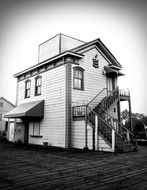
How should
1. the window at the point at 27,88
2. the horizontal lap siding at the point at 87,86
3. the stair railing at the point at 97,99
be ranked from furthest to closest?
1. the window at the point at 27,88
2. the stair railing at the point at 97,99
3. the horizontal lap siding at the point at 87,86

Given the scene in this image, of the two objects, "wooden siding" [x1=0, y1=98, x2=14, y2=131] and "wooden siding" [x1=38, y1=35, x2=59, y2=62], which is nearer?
"wooden siding" [x1=38, y1=35, x2=59, y2=62]

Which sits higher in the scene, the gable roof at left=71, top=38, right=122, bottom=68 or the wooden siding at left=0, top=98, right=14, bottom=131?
the gable roof at left=71, top=38, right=122, bottom=68

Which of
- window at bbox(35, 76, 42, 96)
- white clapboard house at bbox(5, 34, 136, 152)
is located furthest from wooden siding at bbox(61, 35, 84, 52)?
window at bbox(35, 76, 42, 96)

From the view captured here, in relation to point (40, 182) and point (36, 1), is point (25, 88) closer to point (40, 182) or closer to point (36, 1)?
point (40, 182)

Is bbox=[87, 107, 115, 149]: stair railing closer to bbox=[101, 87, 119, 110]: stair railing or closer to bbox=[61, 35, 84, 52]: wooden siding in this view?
bbox=[101, 87, 119, 110]: stair railing

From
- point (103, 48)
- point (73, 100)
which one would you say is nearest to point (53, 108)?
point (73, 100)

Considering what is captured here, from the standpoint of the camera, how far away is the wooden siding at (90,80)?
44.4ft

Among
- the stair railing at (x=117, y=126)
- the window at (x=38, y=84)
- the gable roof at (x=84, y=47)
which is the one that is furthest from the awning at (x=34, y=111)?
the stair railing at (x=117, y=126)

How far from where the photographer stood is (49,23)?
201 feet

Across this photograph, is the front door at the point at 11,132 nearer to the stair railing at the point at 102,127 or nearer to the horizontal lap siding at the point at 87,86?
the horizontal lap siding at the point at 87,86

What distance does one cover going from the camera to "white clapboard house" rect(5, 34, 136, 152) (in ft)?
37.7

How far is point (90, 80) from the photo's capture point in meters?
14.6

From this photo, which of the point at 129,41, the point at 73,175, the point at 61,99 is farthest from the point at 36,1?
the point at 73,175

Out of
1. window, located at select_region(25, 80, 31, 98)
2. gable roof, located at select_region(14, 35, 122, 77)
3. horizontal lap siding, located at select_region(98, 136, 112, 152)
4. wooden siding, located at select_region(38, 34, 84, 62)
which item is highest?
wooden siding, located at select_region(38, 34, 84, 62)
